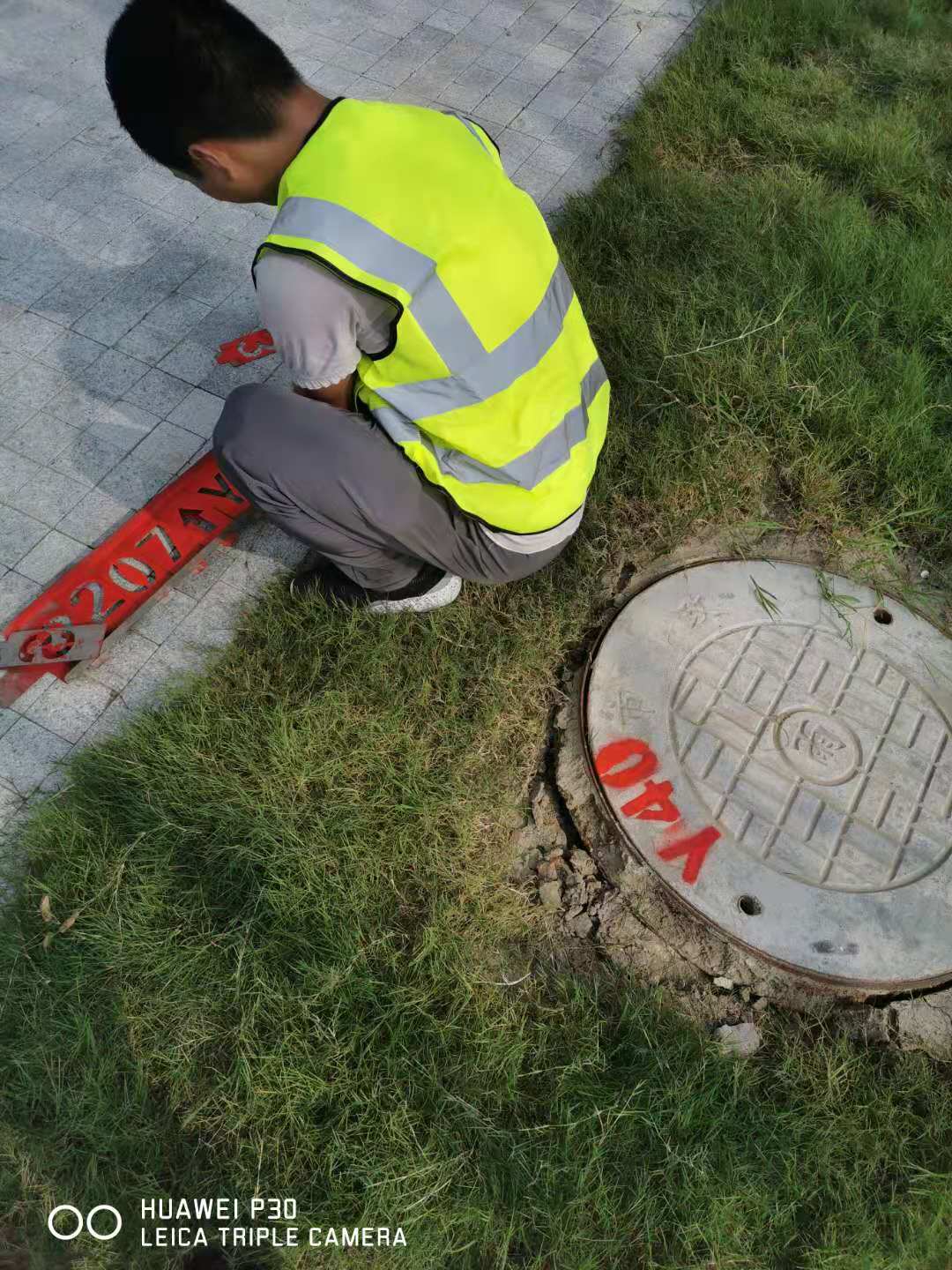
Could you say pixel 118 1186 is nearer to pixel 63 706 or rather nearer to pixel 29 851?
pixel 29 851

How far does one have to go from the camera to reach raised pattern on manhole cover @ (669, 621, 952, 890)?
2.11 meters

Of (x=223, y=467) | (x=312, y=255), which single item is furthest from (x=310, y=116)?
(x=223, y=467)

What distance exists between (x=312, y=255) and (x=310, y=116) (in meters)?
0.35

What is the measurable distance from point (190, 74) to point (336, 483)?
79 centimetres

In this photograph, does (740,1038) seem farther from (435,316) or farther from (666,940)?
(435,316)

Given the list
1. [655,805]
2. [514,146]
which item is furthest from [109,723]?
[514,146]

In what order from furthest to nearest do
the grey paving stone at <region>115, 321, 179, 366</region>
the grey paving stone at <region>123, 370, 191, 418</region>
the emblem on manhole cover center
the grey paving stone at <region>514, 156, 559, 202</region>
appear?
the grey paving stone at <region>514, 156, 559, 202</region> < the grey paving stone at <region>115, 321, 179, 366</region> < the grey paving stone at <region>123, 370, 191, 418</region> < the emblem on manhole cover center

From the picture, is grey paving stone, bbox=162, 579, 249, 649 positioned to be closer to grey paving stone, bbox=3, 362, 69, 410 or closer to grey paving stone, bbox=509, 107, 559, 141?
grey paving stone, bbox=3, 362, 69, 410

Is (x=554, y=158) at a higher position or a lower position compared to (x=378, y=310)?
lower

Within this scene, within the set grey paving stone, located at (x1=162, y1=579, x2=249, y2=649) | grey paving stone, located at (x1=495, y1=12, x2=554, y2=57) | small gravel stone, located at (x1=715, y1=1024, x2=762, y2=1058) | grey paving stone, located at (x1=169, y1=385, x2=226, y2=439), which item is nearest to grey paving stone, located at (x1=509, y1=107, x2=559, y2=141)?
grey paving stone, located at (x1=495, y1=12, x2=554, y2=57)

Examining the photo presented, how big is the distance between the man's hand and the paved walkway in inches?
24.7

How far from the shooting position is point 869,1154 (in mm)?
1818

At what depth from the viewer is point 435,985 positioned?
1939mm

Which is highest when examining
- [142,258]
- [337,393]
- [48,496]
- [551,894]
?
[337,393]
